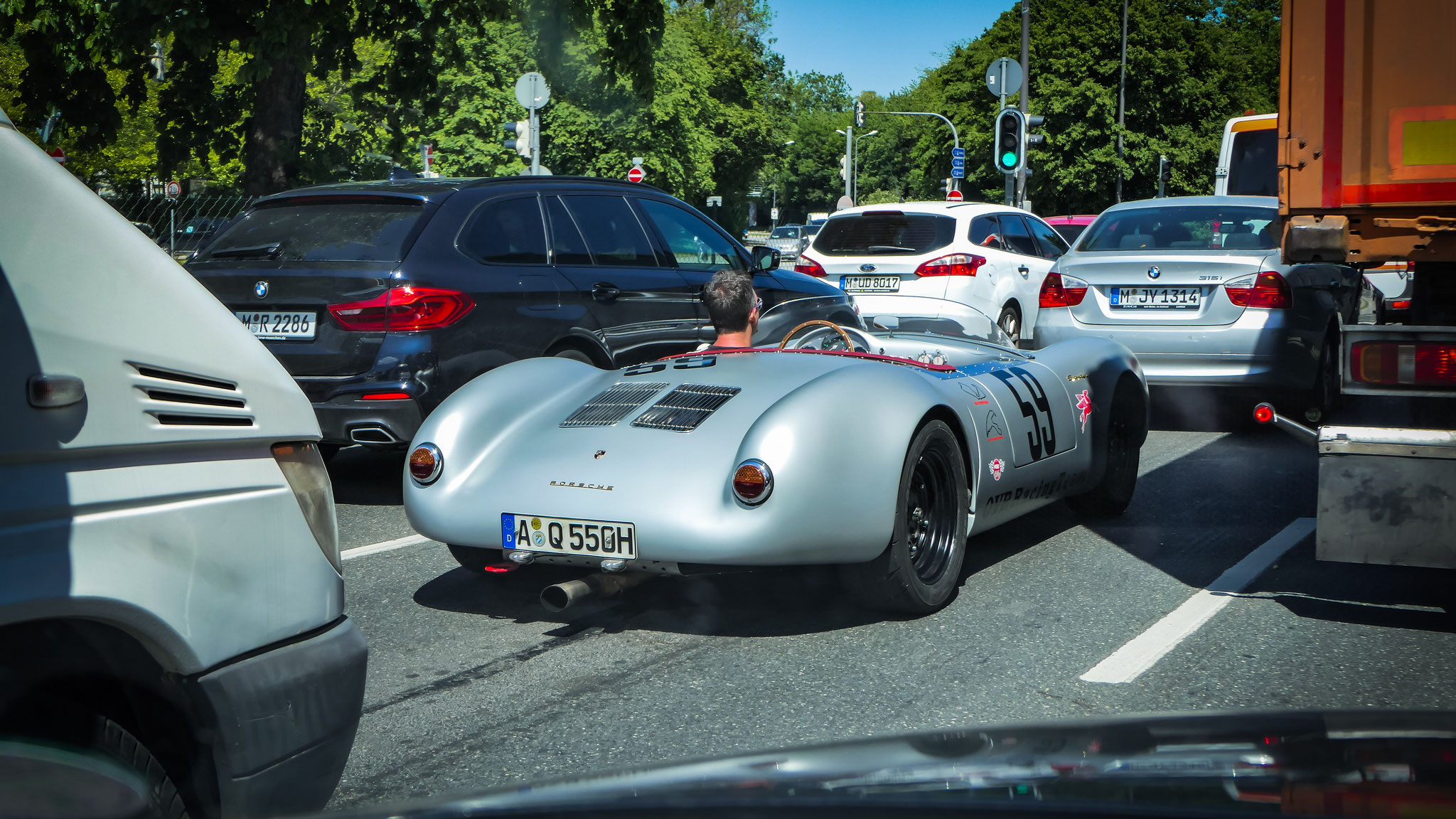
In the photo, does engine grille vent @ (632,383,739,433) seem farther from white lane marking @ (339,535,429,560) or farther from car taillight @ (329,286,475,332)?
car taillight @ (329,286,475,332)

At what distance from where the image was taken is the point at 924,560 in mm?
4812

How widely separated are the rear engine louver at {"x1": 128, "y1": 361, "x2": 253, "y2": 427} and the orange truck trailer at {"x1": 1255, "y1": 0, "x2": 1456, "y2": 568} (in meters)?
3.54

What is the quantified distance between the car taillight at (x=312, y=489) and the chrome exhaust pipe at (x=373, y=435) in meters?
4.10

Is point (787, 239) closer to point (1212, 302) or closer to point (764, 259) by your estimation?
point (1212, 302)

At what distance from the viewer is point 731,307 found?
554 centimetres

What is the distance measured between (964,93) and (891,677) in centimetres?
5577

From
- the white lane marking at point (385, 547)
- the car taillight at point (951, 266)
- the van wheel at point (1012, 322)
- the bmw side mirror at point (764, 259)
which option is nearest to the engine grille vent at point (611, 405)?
the white lane marking at point (385, 547)

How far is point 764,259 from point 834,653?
4.91m

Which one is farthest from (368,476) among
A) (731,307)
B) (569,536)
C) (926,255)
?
(926,255)

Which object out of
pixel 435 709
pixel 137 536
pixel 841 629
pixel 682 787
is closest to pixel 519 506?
pixel 435 709

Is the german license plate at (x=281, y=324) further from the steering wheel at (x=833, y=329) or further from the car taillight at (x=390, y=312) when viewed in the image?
the steering wheel at (x=833, y=329)

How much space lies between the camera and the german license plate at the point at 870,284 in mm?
13352

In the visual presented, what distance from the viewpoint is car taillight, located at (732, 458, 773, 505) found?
13.7 ft

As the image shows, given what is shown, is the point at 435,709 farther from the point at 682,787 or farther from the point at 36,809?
the point at 682,787
